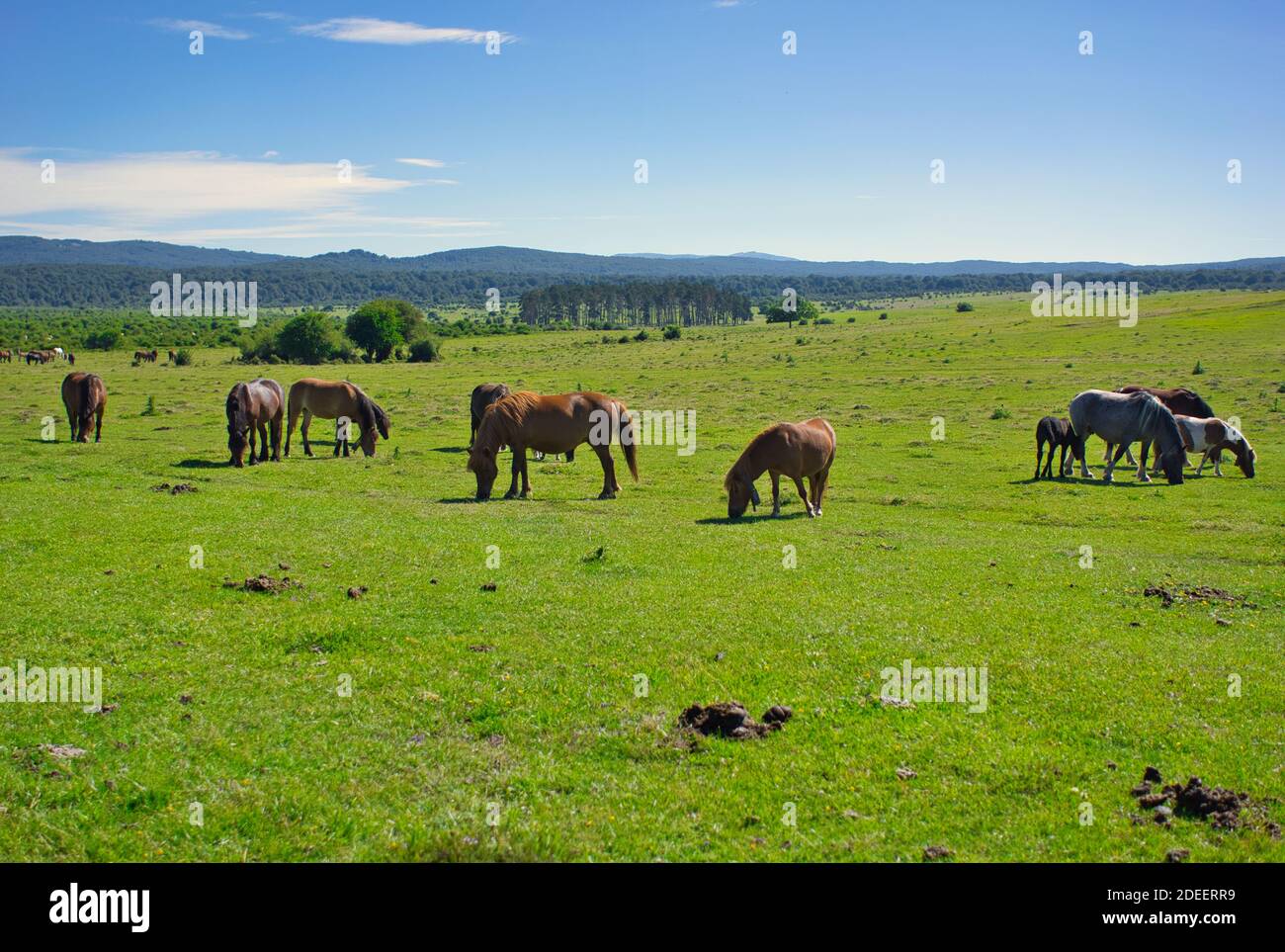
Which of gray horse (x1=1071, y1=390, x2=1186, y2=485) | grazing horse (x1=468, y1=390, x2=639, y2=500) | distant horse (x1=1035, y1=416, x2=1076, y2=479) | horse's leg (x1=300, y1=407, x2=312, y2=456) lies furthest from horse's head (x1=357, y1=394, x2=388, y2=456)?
gray horse (x1=1071, y1=390, x2=1186, y2=485)

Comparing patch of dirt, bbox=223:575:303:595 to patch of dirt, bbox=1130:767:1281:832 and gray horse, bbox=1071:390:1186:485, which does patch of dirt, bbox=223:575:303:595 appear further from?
gray horse, bbox=1071:390:1186:485

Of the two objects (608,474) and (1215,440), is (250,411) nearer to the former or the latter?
(608,474)

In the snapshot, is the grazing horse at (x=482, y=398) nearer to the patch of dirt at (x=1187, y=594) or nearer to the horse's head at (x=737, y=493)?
the horse's head at (x=737, y=493)

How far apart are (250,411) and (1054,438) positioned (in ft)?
72.3

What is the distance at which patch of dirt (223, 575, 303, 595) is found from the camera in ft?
41.1

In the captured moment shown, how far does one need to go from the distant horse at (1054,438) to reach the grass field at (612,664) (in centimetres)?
194

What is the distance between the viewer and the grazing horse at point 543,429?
21.7 metres

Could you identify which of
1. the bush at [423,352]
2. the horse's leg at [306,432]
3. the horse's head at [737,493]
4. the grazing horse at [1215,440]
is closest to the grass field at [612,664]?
the horse's head at [737,493]

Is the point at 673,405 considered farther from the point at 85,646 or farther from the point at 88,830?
the point at 88,830

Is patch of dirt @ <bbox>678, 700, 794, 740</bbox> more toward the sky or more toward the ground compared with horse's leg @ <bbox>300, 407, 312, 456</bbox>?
more toward the ground

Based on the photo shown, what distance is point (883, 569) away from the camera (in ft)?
49.4

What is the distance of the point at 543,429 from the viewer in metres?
22.1

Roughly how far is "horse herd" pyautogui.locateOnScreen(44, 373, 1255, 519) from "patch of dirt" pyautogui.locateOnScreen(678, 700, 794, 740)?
11.2 meters
